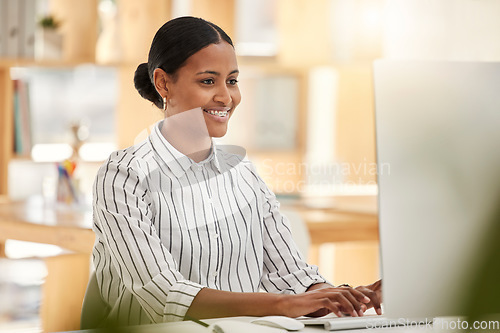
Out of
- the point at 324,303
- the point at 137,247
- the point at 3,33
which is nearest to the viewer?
the point at 324,303

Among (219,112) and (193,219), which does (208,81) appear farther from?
(193,219)

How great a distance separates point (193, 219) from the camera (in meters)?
1.13

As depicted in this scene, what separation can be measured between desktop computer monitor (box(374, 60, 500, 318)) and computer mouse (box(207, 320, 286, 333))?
8.2 inches

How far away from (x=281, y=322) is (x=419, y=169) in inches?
13.0

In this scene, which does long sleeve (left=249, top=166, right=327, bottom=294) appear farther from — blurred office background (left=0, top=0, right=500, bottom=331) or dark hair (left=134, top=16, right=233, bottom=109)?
blurred office background (left=0, top=0, right=500, bottom=331)

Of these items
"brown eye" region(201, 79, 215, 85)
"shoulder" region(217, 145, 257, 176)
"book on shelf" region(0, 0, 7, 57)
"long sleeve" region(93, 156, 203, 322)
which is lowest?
"long sleeve" region(93, 156, 203, 322)

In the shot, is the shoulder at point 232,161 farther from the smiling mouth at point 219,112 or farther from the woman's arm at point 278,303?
the woman's arm at point 278,303

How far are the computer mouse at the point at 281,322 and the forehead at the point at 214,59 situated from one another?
1.47ft

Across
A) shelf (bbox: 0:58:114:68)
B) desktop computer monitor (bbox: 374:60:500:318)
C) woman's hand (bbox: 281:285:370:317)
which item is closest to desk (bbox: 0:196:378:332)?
shelf (bbox: 0:58:114:68)

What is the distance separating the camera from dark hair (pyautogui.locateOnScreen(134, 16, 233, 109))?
1072mm

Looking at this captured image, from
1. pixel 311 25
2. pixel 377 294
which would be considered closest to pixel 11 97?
pixel 311 25

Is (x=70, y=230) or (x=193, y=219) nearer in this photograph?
(x=193, y=219)

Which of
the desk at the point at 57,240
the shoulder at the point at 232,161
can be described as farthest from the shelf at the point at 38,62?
the shoulder at the point at 232,161

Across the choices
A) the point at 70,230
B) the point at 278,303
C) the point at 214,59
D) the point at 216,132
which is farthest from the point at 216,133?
the point at 70,230
